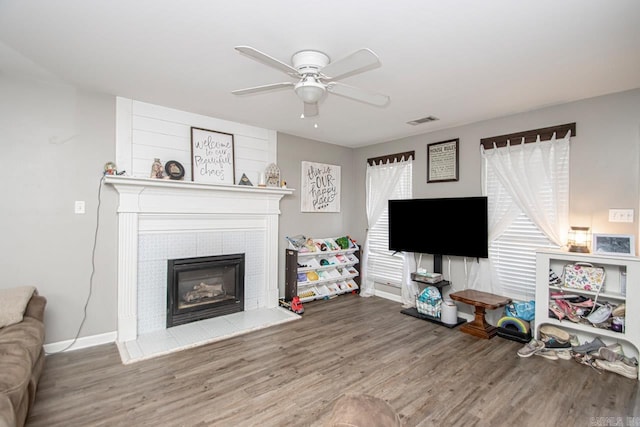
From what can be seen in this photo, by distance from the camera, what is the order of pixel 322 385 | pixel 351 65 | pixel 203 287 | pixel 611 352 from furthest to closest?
pixel 203 287 → pixel 611 352 → pixel 322 385 → pixel 351 65

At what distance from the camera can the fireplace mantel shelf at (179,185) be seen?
119 inches

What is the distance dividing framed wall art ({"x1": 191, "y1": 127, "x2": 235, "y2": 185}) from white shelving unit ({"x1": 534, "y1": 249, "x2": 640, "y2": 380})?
3555mm

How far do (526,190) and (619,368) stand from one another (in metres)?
1.77

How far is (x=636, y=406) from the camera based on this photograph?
2.15 m

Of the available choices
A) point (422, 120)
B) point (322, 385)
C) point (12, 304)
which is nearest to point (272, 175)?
point (422, 120)

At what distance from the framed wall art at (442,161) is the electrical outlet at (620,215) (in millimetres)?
1556

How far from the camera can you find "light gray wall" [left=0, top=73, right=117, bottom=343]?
2.67 m

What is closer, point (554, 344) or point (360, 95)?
point (360, 95)

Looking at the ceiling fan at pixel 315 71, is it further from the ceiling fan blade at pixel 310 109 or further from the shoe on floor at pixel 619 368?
the shoe on floor at pixel 619 368

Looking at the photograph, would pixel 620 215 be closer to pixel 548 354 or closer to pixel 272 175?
pixel 548 354

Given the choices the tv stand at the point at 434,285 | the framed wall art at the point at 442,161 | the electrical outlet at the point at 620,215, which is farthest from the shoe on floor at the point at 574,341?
the framed wall art at the point at 442,161

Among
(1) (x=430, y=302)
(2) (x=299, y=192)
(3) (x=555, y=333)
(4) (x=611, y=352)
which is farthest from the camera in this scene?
(2) (x=299, y=192)

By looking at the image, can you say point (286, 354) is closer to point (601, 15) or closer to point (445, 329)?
point (445, 329)

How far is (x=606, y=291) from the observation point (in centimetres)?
286
